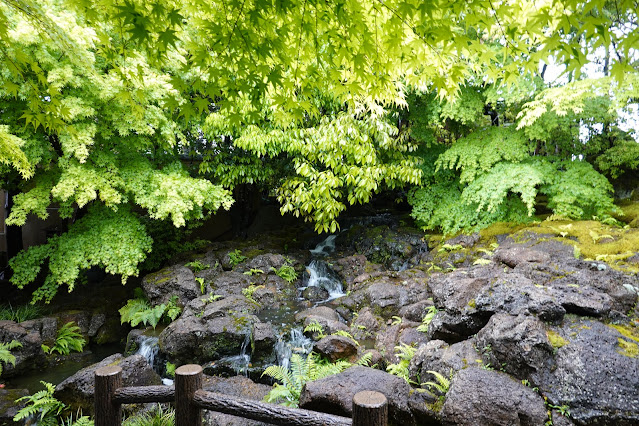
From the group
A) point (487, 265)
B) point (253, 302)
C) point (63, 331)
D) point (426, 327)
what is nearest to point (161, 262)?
point (63, 331)

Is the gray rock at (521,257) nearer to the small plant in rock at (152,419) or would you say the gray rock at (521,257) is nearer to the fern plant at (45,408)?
the small plant in rock at (152,419)

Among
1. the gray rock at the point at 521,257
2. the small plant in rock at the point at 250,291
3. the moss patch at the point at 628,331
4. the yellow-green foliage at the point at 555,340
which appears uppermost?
the gray rock at the point at 521,257

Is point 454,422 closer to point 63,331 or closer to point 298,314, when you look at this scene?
point 298,314

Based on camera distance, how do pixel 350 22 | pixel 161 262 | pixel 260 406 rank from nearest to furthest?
pixel 260 406 → pixel 350 22 → pixel 161 262

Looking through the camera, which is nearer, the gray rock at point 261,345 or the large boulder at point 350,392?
the large boulder at point 350,392

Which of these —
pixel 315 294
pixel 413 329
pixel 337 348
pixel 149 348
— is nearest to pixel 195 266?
pixel 149 348

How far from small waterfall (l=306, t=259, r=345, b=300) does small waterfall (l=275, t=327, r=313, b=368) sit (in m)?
2.43

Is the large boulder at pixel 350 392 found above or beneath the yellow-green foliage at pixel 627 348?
beneath

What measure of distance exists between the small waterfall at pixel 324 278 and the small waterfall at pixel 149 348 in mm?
4263

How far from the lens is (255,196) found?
45.6ft

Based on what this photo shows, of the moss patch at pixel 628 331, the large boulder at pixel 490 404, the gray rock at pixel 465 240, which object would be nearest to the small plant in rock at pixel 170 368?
the large boulder at pixel 490 404

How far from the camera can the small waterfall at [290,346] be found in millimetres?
6512

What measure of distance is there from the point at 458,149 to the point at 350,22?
823 cm

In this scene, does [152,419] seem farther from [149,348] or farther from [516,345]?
[516,345]
